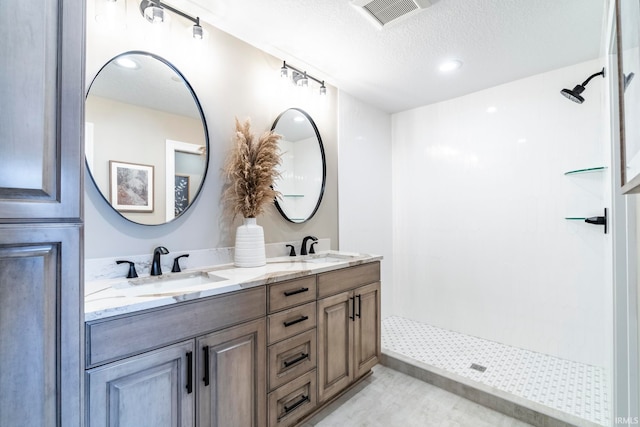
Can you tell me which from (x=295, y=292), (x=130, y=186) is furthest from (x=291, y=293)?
(x=130, y=186)

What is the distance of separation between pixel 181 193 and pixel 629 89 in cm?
181

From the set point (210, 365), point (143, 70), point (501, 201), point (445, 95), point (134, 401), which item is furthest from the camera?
point (445, 95)

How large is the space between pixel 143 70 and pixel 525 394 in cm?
292

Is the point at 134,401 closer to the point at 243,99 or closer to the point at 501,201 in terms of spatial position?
the point at 243,99

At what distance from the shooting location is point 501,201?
2.60 meters

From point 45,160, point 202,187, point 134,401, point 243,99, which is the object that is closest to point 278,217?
point 202,187

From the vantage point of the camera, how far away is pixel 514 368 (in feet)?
7.09

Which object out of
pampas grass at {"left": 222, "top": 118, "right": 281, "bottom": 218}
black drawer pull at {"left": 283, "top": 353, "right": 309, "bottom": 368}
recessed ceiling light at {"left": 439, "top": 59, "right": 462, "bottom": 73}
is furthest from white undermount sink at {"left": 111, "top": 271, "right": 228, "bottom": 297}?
recessed ceiling light at {"left": 439, "top": 59, "right": 462, "bottom": 73}

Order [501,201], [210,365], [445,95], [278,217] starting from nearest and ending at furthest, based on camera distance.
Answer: [210,365] < [278,217] < [501,201] < [445,95]

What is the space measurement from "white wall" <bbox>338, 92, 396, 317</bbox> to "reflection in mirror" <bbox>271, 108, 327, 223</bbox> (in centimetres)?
29

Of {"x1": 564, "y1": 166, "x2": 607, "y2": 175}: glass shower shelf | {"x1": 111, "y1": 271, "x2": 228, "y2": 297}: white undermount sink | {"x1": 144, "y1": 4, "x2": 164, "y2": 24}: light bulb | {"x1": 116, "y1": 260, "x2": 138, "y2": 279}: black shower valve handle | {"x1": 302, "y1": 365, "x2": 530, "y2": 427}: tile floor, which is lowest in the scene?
{"x1": 302, "y1": 365, "x2": 530, "y2": 427}: tile floor

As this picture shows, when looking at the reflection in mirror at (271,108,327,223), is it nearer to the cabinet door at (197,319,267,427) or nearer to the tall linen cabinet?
the cabinet door at (197,319,267,427)

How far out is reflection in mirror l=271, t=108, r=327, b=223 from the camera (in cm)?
221

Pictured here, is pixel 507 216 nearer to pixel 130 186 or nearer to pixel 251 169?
pixel 251 169
